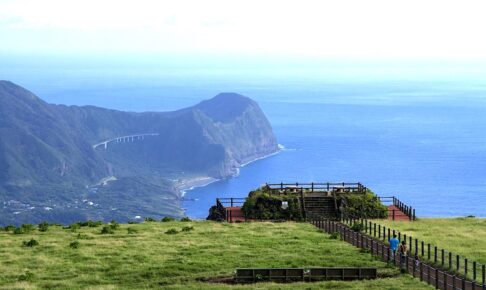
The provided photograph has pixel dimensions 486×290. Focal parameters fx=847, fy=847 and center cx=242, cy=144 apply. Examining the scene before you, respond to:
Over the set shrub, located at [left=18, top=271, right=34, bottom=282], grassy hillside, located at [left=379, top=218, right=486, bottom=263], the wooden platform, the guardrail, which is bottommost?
shrub, located at [left=18, top=271, right=34, bottom=282]

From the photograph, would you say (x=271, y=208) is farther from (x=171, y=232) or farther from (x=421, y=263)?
(x=421, y=263)

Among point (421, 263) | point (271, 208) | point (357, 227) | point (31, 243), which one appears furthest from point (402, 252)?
point (271, 208)

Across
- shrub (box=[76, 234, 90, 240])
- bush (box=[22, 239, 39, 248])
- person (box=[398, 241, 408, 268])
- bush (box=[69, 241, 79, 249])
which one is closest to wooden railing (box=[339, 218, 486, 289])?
person (box=[398, 241, 408, 268])

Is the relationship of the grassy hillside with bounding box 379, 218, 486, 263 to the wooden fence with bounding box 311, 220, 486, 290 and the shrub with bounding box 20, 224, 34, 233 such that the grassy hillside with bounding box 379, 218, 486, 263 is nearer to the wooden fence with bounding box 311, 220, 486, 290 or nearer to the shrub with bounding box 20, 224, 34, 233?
the wooden fence with bounding box 311, 220, 486, 290

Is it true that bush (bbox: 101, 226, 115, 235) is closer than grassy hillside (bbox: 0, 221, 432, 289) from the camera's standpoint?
No

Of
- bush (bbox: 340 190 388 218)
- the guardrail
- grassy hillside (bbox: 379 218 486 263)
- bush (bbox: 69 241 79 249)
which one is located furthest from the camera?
bush (bbox: 340 190 388 218)

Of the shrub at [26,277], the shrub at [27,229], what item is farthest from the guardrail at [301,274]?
the shrub at [27,229]
